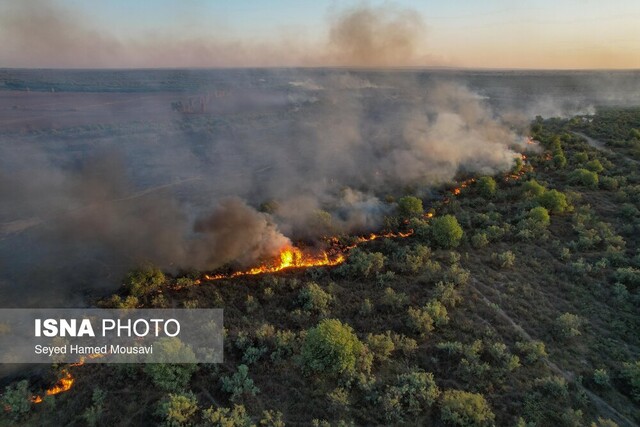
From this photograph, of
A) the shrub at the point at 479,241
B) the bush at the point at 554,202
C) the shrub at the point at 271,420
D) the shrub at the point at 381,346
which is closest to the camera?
the shrub at the point at 271,420

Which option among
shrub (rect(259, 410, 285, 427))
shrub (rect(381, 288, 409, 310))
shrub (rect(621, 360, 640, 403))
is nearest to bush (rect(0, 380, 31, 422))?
shrub (rect(259, 410, 285, 427))

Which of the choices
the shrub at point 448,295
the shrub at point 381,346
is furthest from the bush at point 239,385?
the shrub at point 448,295

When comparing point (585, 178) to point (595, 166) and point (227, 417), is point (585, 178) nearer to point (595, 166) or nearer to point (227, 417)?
point (595, 166)

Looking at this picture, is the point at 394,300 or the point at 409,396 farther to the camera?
the point at 394,300

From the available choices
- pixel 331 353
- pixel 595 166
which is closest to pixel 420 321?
pixel 331 353

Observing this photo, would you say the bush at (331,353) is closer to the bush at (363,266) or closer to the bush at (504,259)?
the bush at (363,266)

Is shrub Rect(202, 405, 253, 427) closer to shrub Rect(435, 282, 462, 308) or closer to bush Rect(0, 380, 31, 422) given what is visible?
bush Rect(0, 380, 31, 422)
